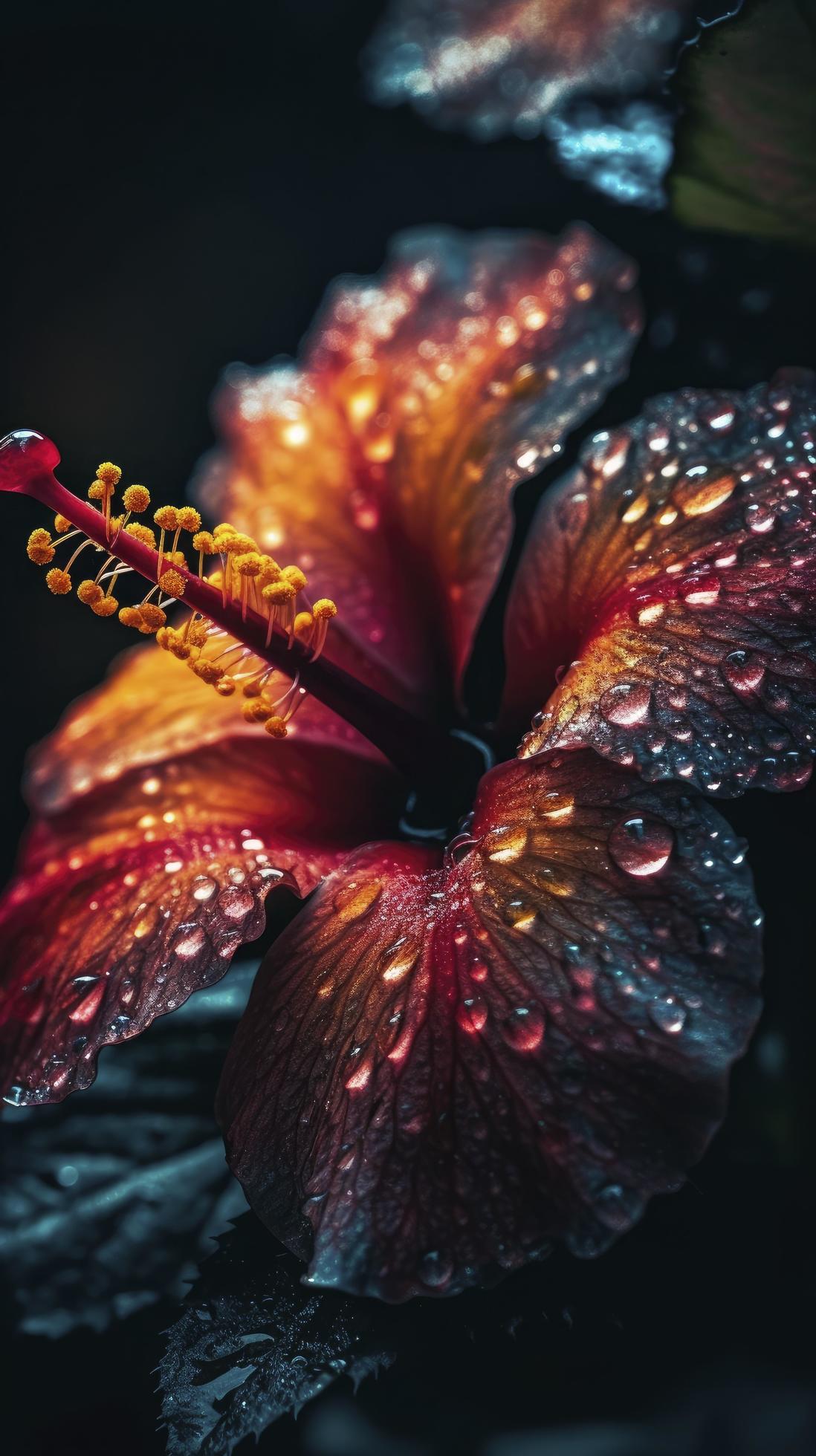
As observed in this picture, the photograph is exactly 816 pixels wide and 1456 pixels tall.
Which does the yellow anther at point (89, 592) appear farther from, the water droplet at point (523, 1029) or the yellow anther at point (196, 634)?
the water droplet at point (523, 1029)

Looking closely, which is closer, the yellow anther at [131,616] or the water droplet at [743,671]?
the water droplet at [743,671]

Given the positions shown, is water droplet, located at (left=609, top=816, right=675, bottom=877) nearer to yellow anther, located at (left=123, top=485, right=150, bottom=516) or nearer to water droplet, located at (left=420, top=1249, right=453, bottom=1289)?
water droplet, located at (left=420, top=1249, right=453, bottom=1289)

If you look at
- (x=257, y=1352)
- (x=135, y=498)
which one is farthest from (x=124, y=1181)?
→ (x=135, y=498)

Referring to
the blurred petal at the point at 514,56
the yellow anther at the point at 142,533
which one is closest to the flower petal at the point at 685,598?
the yellow anther at the point at 142,533

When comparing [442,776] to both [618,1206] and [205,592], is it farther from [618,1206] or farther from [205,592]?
[618,1206]

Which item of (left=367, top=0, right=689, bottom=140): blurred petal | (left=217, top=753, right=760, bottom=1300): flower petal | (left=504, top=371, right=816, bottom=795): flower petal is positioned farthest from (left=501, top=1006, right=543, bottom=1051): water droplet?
(left=367, top=0, right=689, bottom=140): blurred petal

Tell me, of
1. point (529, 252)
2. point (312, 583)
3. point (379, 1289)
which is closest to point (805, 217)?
point (529, 252)
